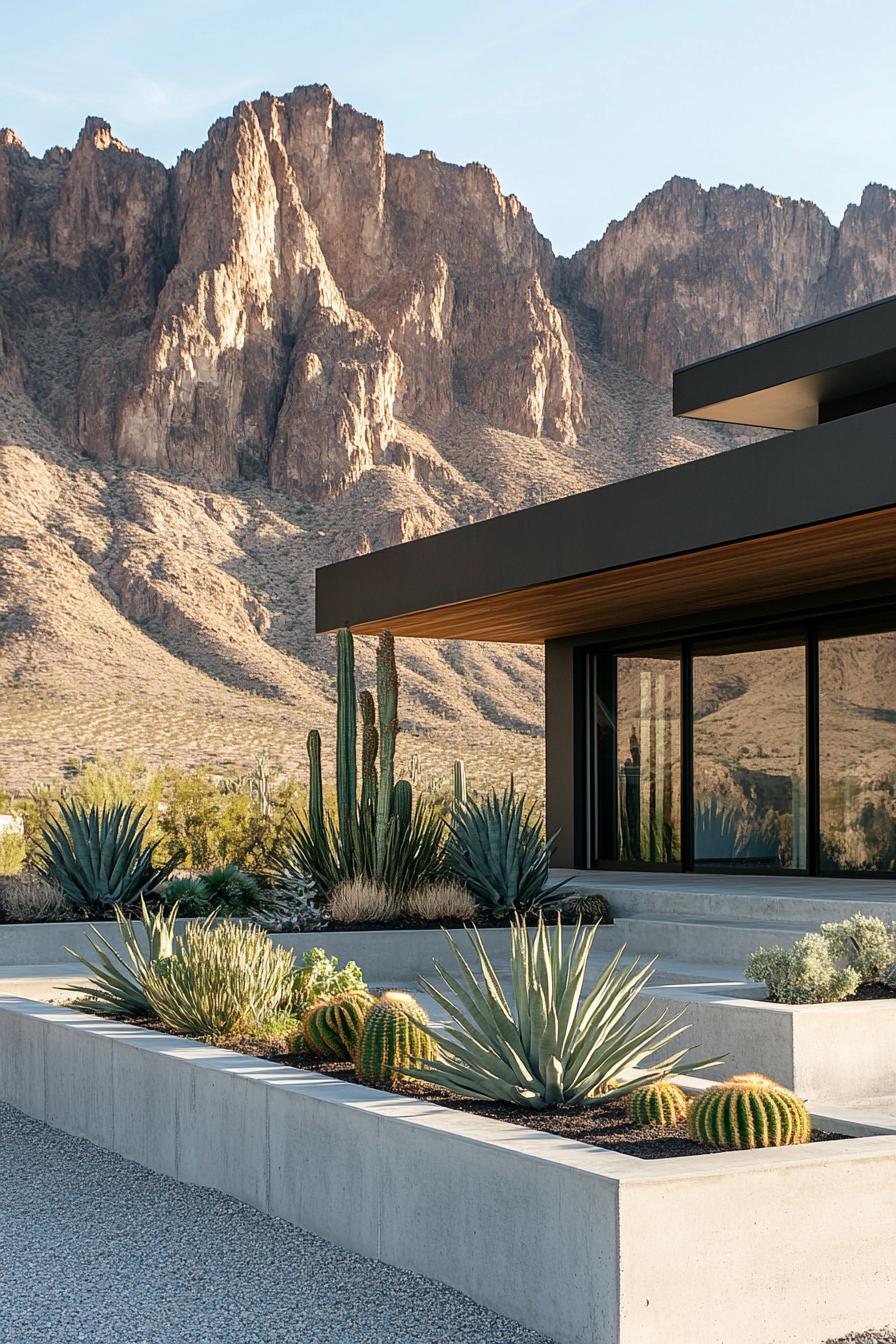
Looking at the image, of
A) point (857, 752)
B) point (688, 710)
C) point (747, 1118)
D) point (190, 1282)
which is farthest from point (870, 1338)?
point (688, 710)

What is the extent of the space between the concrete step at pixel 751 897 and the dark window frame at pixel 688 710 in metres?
0.66

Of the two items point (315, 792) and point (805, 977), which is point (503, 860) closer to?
point (315, 792)

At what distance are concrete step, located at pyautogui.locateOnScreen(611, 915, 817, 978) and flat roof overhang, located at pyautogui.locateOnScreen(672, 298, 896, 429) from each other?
4.95 m

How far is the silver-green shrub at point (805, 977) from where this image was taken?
6.84 m

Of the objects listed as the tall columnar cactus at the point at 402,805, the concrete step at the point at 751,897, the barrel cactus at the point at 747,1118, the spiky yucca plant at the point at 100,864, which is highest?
the tall columnar cactus at the point at 402,805

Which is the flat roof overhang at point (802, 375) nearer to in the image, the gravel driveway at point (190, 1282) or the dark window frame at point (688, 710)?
the dark window frame at point (688, 710)

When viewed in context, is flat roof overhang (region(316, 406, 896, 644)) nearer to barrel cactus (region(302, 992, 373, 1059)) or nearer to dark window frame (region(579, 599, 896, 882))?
dark window frame (region(579, 599, 896, 882))

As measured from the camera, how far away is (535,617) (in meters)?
14.3

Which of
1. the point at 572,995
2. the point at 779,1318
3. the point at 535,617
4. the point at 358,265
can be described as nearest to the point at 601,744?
the point at 535,617

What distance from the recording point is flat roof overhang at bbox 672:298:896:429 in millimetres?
12828

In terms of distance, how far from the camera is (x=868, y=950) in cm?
725

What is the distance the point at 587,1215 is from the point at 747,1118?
0.84 meters

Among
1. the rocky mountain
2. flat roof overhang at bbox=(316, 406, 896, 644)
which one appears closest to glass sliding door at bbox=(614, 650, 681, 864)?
flat roof overhang at bbox=(316, 406, 896, 644)

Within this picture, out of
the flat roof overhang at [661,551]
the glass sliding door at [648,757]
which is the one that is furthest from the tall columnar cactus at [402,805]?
the glass sliding door at [648,757]
